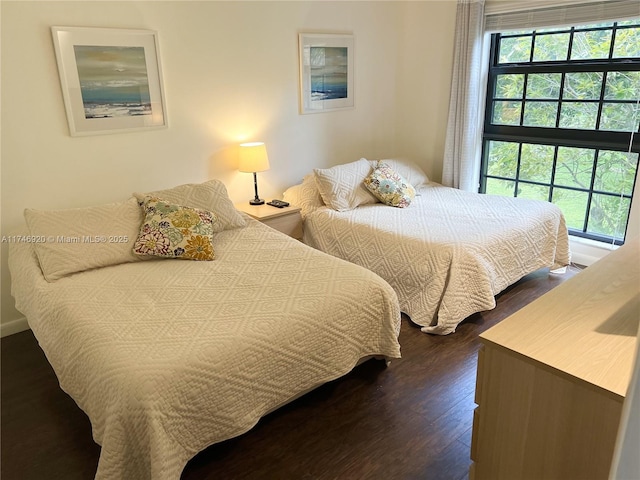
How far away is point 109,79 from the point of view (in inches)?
115

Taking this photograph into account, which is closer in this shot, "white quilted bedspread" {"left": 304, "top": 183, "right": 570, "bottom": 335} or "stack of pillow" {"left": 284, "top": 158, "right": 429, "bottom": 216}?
"white quilted bedspread" {"left": 304, "top": 183, "right": 570, "bottom": 335}

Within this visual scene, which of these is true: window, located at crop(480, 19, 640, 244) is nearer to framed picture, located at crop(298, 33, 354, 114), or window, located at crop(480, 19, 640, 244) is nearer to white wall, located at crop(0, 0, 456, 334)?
white wall, located at crop(0, 0, 456, 334)

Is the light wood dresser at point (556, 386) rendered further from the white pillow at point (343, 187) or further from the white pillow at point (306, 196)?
the white pillow at point (306, 196)

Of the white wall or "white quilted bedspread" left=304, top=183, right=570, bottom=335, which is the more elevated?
the white wall

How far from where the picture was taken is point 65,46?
2.72m

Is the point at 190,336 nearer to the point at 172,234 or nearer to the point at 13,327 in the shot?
the point at 172,234

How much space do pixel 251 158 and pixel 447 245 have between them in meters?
1.55

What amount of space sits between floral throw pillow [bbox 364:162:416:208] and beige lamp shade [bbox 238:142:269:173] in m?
0.86

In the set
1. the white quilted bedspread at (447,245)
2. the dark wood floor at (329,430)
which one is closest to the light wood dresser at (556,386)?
the dark wood floor at (329,430)

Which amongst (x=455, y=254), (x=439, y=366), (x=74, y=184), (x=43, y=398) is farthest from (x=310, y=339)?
(x=74, y=184)

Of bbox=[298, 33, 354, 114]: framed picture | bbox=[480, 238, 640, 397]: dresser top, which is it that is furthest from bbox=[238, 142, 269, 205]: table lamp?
bbox=[480, 238, 640, 397]: dresser top

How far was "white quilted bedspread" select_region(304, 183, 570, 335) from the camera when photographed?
110 inches

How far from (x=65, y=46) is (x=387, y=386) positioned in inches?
104

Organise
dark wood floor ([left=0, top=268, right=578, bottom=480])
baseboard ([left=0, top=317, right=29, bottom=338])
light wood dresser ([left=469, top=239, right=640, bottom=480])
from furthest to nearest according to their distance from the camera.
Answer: baseboard ([left=0, top=317, right=29, bottom=338]) → dark wood floor ([left=0, top=268, right=578, bottom=480]) → light wood dresser ([left=469, top=239, right=640, bottom=480])
